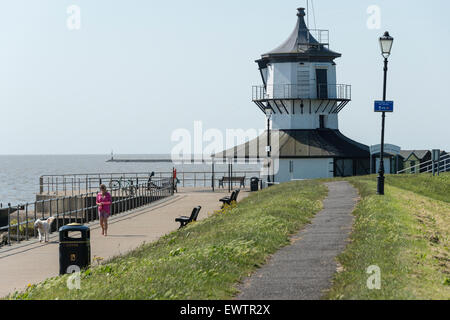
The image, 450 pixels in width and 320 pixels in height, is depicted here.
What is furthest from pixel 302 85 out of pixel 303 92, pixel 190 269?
pixel 190 269

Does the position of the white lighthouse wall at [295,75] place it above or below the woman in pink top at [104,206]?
above

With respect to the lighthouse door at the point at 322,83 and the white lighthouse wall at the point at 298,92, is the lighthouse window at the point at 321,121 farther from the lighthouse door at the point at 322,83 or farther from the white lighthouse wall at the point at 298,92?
the lighthouse door at the point at 322,83

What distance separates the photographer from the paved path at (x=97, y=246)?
16752 millimetres

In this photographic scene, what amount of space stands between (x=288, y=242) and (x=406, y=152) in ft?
273

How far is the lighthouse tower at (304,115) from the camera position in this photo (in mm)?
57188

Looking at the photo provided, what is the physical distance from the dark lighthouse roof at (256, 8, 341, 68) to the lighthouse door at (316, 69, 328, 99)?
3.60 ft

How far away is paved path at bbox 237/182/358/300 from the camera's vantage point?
11.0m

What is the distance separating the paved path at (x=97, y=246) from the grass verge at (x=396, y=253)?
6663mm

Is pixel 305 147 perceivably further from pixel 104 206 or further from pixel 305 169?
pixel 104 206

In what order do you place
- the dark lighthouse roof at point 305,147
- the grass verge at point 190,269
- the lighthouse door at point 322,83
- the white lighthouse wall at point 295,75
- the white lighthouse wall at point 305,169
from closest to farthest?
the grass verge at point 190,269 < the white lighthouse wall at point 305,169 < the dark lighthouse roof at point 305,147 < the white lighthouse wall at point 295,75 < the lighthouse door at point 322,83

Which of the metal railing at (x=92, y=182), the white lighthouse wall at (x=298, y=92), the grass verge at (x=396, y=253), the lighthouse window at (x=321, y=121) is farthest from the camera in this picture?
the lighthouse window at (x=321, y=121)

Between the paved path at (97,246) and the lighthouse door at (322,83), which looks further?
the lighthouse door at (322,83)

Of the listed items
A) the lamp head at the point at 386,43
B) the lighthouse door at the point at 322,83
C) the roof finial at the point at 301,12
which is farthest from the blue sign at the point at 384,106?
the roof finial at the point at 301,12

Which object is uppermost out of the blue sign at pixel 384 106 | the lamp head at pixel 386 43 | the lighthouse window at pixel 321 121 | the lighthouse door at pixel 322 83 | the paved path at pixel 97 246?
the lighthouse door at pixel 322 83
